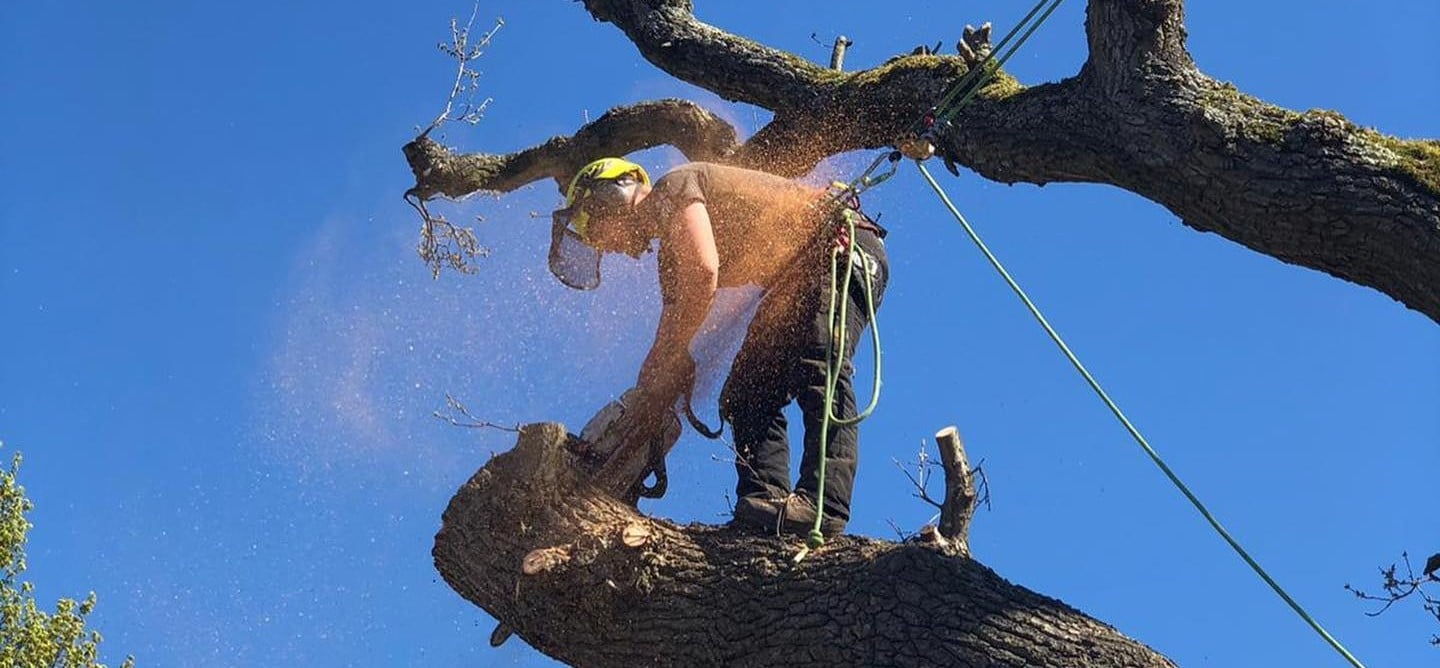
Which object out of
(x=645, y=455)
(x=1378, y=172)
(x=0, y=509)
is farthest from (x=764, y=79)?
(x=0, y=509)

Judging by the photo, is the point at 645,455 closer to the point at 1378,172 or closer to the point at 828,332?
the point at 828,332

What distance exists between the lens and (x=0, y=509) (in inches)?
552

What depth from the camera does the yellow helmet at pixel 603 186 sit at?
552cm

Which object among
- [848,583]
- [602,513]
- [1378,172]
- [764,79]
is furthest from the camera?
[764,79]

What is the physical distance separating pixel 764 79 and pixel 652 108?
3.93 feet

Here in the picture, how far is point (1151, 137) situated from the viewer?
15.3ft

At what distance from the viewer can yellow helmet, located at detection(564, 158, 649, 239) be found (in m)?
5.52

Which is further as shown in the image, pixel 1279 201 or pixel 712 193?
pixel 712 193

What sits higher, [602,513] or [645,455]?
[645,455]

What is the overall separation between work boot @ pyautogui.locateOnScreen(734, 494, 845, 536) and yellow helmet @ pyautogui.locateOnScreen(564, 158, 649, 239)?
1174mm

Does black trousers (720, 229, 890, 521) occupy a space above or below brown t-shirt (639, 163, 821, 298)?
below

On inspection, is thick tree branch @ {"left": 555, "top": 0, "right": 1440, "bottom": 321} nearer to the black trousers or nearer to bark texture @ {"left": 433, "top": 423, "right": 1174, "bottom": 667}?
the black trousers

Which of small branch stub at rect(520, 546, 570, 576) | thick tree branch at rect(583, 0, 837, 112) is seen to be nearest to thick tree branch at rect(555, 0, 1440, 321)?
thick tree branch at rect(583, 0, 837, 112)

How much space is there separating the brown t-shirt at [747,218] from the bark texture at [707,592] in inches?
32.6
